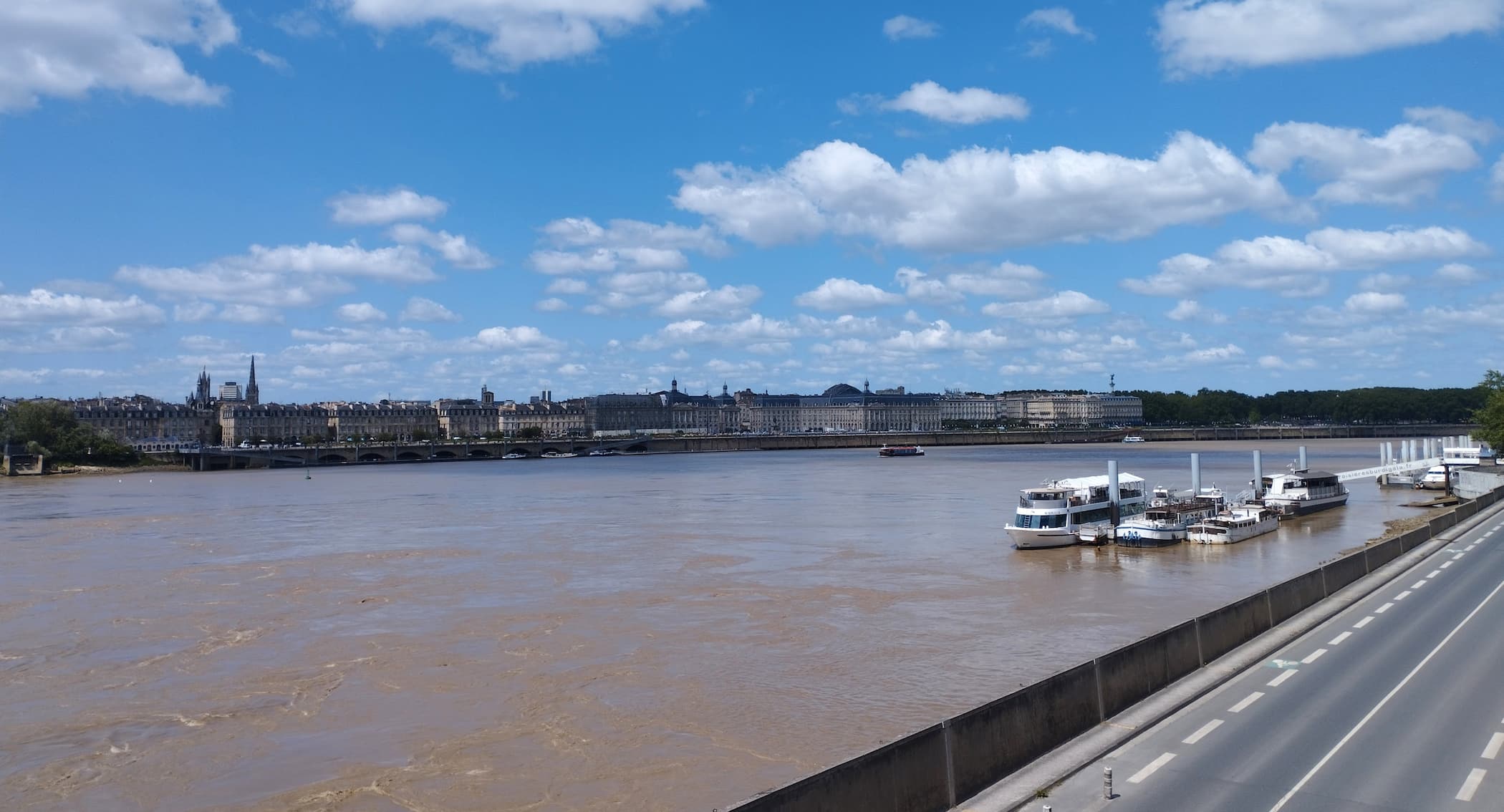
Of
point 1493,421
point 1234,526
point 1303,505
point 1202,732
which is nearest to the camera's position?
point 1202,732

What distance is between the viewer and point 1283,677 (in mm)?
17031

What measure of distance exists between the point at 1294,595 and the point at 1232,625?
414 cm

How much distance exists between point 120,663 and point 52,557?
2521cm

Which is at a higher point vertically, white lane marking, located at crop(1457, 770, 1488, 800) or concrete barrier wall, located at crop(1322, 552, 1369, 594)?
concrete barrier wall, located at crop(1322, 552, 1369, 594)

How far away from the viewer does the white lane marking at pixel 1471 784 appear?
11617 mm

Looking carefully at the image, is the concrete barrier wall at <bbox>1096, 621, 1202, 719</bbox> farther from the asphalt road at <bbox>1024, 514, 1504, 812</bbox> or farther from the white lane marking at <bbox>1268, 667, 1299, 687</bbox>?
the white lane marking at <bbox>1268, 667, 1299, 687</bbox>

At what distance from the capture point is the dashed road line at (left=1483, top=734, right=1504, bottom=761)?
12945mm

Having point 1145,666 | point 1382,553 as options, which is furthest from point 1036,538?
point 1145,666

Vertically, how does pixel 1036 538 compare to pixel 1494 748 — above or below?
below

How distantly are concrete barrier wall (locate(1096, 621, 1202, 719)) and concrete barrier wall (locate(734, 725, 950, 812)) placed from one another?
3889 mm

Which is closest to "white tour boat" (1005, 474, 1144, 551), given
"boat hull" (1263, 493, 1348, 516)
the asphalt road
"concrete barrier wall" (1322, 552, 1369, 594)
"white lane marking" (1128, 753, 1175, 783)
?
"boat hull" (1263, 493, 1348, 516)

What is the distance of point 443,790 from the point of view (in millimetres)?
16734

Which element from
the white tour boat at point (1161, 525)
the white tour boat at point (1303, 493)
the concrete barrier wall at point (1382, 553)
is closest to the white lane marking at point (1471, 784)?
the concrete barrier wall at point (1382, 553)

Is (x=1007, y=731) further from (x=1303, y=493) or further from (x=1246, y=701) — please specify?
(x=1303, y=493)
